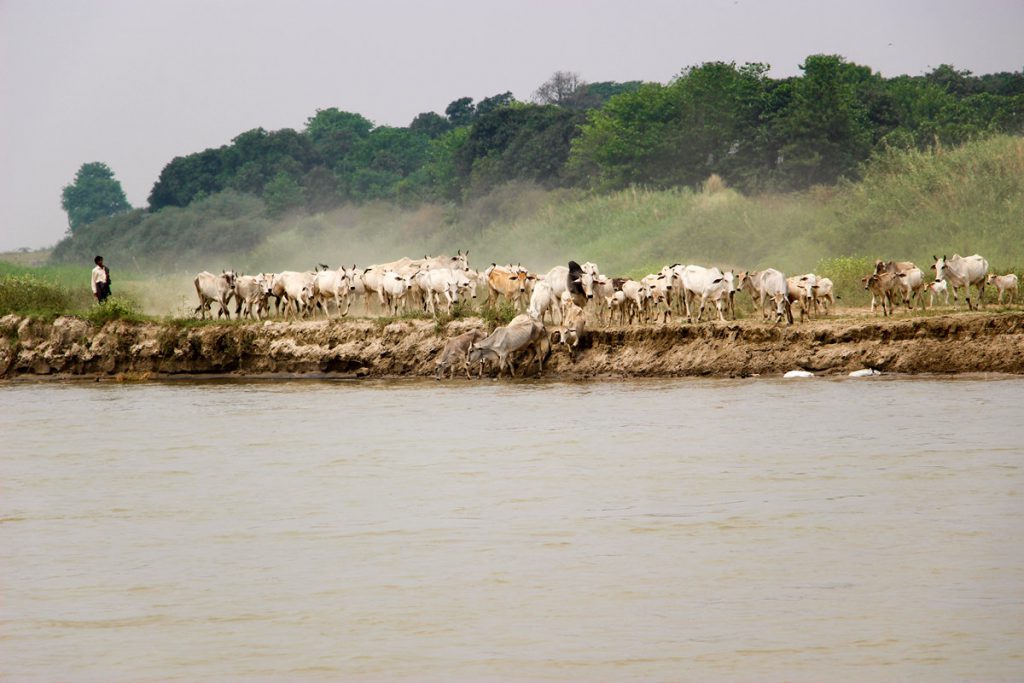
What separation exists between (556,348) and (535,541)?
12.9 metres

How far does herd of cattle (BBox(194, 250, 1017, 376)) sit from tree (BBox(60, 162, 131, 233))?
9190 cm

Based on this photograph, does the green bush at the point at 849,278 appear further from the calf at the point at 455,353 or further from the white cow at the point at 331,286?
the white cow at the point at 331,286

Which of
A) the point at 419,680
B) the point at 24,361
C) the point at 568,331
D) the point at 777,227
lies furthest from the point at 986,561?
the point at 777,227

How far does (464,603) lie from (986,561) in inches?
164

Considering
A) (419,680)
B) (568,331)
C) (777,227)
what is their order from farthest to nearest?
1. (777,227)
2. (568,331)
3. (419,680)

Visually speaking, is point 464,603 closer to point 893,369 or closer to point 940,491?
point 940,491

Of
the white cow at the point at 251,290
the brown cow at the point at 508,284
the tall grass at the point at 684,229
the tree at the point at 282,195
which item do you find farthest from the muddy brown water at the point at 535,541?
the tree at the point at 282,195

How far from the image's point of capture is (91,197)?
11875cm

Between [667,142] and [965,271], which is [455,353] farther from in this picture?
[667,142]

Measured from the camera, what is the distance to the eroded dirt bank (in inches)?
898

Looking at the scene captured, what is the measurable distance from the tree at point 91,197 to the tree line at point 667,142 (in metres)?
30.1

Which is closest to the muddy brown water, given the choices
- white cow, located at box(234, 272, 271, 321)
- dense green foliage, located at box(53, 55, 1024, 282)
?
white cow, located at box(234, 272, 271, 321)

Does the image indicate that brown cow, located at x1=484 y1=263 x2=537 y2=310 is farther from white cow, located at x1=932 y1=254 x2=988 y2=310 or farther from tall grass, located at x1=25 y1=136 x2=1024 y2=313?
white cow, located at x1=932 y1=254 x2=988 y2=310

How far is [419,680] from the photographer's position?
30.0 ft
